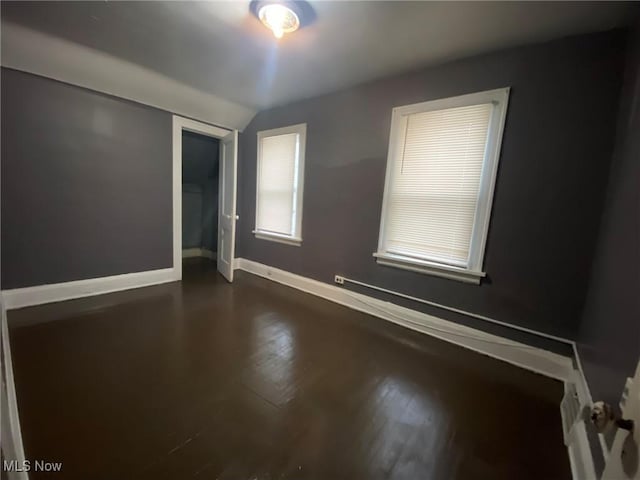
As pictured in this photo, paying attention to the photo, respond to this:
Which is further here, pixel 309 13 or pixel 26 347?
pixel 26 347

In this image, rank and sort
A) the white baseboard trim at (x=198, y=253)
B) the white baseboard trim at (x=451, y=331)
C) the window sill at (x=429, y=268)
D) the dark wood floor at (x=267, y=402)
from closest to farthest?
the dark wood floor at (x=267, y=402), the white baseboard trim at (x=451, y=331), the window sill at (x=429, y=268), the white baseboard trim at (x=198, y=253)

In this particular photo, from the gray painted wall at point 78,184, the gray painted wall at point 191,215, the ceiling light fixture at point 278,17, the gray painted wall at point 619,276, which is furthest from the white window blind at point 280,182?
the gray painted wall at point 619,276

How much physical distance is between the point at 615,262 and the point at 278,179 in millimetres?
3313

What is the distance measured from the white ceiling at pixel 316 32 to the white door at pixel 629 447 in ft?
6.75

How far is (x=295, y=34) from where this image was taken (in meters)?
2.00

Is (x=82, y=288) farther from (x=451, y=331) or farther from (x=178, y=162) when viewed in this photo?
(x=451, y=331)

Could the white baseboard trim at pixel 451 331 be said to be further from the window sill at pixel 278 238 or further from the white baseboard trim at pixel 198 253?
the white baseboard trim at pixel 198 253

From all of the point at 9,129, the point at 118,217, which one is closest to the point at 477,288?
the point at 118,217

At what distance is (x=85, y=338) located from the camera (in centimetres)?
212

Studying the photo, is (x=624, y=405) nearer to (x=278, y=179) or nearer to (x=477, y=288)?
(x=477, y=288)

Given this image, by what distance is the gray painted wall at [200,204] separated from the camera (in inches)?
190

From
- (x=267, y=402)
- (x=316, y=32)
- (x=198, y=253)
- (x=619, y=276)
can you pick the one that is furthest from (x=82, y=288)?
(x=619, y=276)

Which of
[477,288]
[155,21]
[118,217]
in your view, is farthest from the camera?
[118,217]

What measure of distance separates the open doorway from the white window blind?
1.39m
